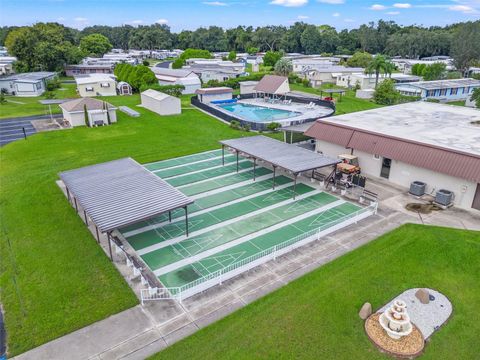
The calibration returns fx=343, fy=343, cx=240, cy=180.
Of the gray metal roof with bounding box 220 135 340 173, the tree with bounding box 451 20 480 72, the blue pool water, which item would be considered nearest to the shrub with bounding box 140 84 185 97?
the blue pool water

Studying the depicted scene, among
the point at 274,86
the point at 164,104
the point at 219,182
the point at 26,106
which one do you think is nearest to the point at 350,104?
the point at 274,86

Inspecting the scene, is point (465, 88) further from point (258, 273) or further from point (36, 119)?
point (36, 119)

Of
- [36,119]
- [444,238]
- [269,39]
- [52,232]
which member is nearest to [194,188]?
[52,232]

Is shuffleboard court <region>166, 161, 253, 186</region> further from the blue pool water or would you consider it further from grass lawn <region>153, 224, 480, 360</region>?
the blue pool water

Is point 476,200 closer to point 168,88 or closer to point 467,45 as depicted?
point 168,88

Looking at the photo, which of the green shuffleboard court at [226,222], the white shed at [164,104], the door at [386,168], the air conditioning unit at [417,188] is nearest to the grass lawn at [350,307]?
the green shuffleboard court at [226,222]

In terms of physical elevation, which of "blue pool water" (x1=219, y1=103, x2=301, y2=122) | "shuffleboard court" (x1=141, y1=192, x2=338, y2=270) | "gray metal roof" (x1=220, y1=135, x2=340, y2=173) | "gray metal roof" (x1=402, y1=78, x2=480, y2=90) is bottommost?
"shuffleboard court" (x1=141, y1=192, x2=338, y2=270)
